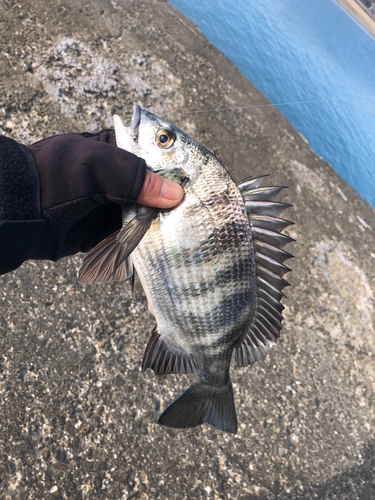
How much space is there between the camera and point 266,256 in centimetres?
212

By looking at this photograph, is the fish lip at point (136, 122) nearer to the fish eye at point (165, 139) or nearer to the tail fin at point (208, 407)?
the fish eye at point (165, 139)

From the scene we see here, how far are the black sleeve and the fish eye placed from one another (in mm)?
726

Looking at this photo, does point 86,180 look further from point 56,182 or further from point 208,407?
point 208,407

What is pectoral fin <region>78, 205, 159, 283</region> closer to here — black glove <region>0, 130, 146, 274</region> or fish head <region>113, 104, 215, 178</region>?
black glove <region>0, 130, 146, 274</region>

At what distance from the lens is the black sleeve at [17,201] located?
156 centimetres

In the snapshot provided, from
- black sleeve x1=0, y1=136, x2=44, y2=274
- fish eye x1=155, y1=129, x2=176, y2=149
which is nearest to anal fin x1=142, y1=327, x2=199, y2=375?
black sleeve x1=0, y1=136, x2=44, y2=274

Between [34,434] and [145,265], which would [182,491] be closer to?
[34,434]

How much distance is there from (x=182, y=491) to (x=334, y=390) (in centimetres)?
246

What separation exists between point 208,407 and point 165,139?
69.0 inches

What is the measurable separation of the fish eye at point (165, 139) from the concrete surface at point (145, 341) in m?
2.13

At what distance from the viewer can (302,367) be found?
14.5 feet

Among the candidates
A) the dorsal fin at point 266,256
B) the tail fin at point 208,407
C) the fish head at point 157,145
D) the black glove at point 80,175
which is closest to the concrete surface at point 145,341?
the tail fin at point 208,407

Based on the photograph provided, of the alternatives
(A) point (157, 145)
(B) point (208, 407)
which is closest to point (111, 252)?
(A) point (157, 145)

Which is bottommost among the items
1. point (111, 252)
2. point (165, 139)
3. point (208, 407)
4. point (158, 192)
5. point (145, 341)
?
point (145, 341)
